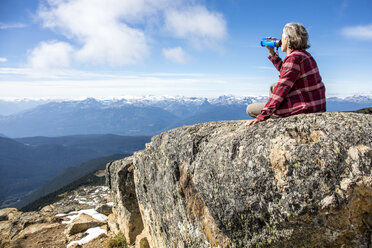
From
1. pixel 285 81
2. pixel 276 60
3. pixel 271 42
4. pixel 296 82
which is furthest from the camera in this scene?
pixel 276 60

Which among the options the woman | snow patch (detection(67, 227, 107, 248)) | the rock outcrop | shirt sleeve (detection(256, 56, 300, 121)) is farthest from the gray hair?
snow patch (detection(67, 227, 107, 248))

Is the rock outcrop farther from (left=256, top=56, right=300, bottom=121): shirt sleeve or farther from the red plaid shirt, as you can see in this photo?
(left=256, top=56, right=300, bottom=121): shirt sleeve

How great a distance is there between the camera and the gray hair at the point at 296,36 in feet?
16.7

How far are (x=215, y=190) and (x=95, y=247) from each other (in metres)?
10.7

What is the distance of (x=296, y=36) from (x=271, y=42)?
1.24 meters

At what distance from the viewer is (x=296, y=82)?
5.15 m

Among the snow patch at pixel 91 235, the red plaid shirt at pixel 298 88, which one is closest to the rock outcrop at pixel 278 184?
the red plaid shirt at pixel 298 88

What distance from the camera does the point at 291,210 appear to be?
4.29 meters

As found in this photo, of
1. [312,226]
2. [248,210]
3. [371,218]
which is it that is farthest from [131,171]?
[371,218]

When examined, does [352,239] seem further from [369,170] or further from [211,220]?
[211,220]

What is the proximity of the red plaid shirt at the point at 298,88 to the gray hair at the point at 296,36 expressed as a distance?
0.15 m

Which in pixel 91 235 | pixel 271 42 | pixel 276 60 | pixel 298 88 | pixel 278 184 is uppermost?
pixel 271 42

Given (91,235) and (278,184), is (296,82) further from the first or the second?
(91,235)

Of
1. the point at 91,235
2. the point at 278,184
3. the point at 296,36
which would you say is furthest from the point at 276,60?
the point at 91,235
